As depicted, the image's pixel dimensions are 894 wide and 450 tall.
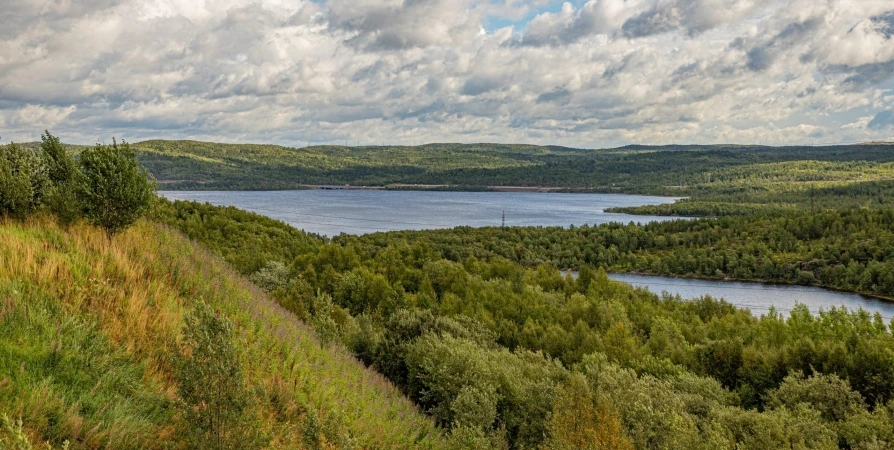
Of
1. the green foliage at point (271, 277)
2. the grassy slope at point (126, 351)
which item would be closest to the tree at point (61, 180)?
the grassy slope at point (126, 351)

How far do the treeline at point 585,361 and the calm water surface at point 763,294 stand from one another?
1969 inches

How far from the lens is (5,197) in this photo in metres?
14.1

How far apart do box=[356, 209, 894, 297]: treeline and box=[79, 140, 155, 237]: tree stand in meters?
88.3

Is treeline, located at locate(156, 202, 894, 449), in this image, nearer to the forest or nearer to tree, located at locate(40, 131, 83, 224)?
the forest

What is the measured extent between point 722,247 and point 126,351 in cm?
14169

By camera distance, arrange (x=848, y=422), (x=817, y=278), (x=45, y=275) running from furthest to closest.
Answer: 1. (x=817, y=278)
2. (x=848, y=422)
3. (x=45, y=275)

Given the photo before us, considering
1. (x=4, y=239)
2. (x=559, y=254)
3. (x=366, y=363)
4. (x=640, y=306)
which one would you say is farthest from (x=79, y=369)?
(x=559, y=254)

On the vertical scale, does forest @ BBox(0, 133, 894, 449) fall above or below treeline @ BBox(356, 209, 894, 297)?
above

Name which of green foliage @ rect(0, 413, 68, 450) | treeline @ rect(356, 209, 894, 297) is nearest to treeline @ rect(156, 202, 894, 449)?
green foliage @ rect(0, 413, 68, 450)

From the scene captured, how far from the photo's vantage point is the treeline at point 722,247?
A: 111500 mm

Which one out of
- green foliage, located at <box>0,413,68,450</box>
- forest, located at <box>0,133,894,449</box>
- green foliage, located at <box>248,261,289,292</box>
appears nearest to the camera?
green foliage, located at <box>0,413,68,450</box>

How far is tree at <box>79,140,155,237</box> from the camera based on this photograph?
47.1 ft

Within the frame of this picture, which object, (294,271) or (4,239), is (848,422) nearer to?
(4,239)

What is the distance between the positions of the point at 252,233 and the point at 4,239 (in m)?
52.0
